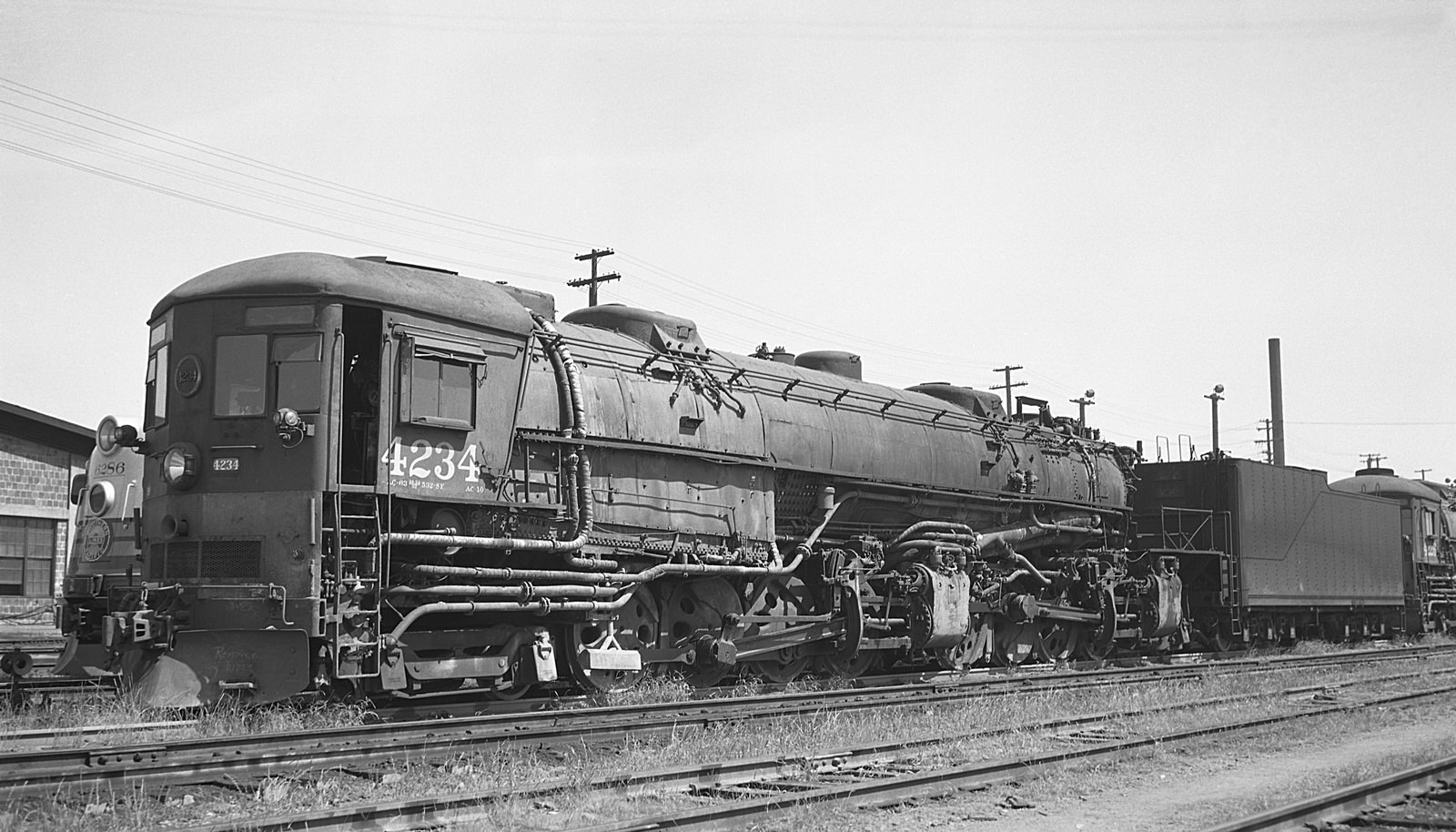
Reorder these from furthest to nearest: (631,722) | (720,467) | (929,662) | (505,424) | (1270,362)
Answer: (1270,362)
(929,662)
(720,467)
(505,424)
(631,722)

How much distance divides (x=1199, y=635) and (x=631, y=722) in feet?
62.9

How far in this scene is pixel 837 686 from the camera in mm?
17109

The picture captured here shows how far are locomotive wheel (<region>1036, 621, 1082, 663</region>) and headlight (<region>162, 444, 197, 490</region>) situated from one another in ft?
49.2

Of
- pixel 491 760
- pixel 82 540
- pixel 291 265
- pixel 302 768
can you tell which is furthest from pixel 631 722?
pixel 82 540

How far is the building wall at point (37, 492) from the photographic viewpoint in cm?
2838

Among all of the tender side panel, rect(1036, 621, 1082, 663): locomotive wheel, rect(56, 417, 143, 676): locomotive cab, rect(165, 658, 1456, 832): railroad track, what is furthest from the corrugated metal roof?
the tender side panel

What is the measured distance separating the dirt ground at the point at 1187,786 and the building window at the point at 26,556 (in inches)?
1024

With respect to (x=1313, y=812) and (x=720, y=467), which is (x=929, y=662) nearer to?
(x=720, y=467)

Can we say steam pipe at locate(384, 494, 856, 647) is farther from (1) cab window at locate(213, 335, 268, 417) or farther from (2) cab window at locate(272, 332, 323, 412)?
(1) cab window at locate(213, 335, 268, 417)

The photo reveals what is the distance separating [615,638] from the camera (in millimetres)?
14352

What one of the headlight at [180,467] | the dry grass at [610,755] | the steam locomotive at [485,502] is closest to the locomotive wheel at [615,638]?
the steam locomotive at [485,502]

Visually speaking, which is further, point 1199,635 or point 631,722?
point 1199,635

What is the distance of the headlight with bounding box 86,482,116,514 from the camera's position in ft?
45.7

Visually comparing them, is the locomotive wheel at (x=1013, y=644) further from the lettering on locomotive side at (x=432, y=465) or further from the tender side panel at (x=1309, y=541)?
the lettering on locomotive side at (x=432, y=465)
